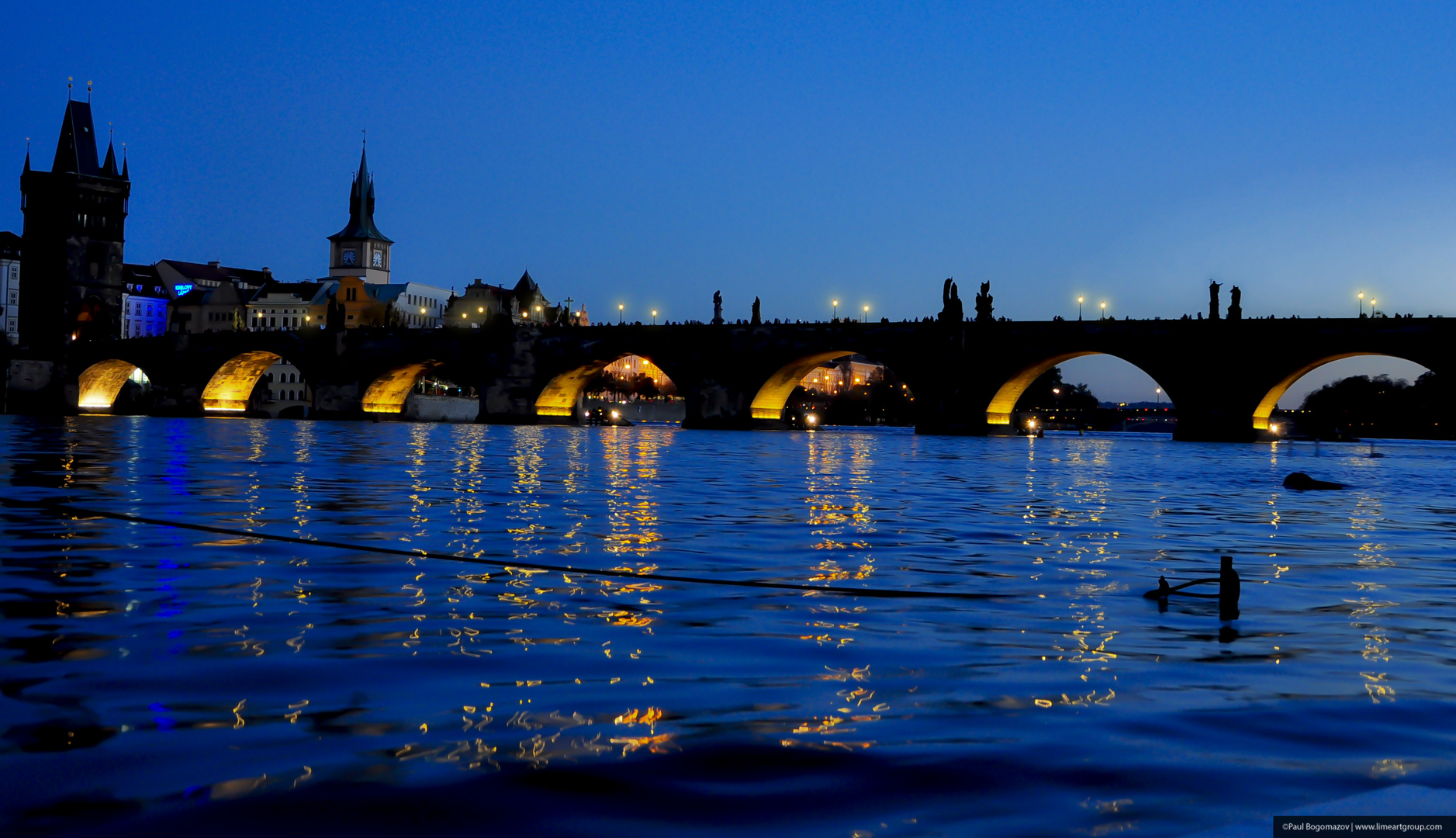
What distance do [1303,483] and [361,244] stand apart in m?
153

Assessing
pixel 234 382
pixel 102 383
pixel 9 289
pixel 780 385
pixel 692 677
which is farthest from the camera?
pixel 9 289

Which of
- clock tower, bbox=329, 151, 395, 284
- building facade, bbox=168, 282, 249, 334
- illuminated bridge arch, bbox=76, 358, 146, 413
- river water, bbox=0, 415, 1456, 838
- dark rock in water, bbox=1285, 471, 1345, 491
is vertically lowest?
river water, bbox=0, 415, 1456, 838

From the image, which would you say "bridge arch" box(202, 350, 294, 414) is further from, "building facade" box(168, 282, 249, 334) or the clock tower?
the clock tower

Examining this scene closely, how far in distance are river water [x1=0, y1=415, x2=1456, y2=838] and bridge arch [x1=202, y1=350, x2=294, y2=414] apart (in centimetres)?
8742

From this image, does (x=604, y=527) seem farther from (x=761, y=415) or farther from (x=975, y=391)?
(x=761, y=415)

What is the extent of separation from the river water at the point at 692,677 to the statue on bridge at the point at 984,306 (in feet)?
179

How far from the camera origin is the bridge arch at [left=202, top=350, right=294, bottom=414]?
316ft

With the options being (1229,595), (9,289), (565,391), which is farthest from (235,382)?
(1229,595)

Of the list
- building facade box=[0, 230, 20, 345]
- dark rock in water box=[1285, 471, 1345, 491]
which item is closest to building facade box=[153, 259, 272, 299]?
building facade box=[0, 230, 20, 345]

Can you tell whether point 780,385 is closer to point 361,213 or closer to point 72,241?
point 72,241

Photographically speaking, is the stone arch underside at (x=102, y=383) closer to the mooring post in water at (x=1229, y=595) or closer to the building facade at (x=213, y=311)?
the building facade at (x=213, y=311)

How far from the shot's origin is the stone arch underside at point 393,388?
89562 millimetres

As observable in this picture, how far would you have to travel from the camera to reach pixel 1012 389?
2751 inches

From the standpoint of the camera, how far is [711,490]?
66.6 feet
